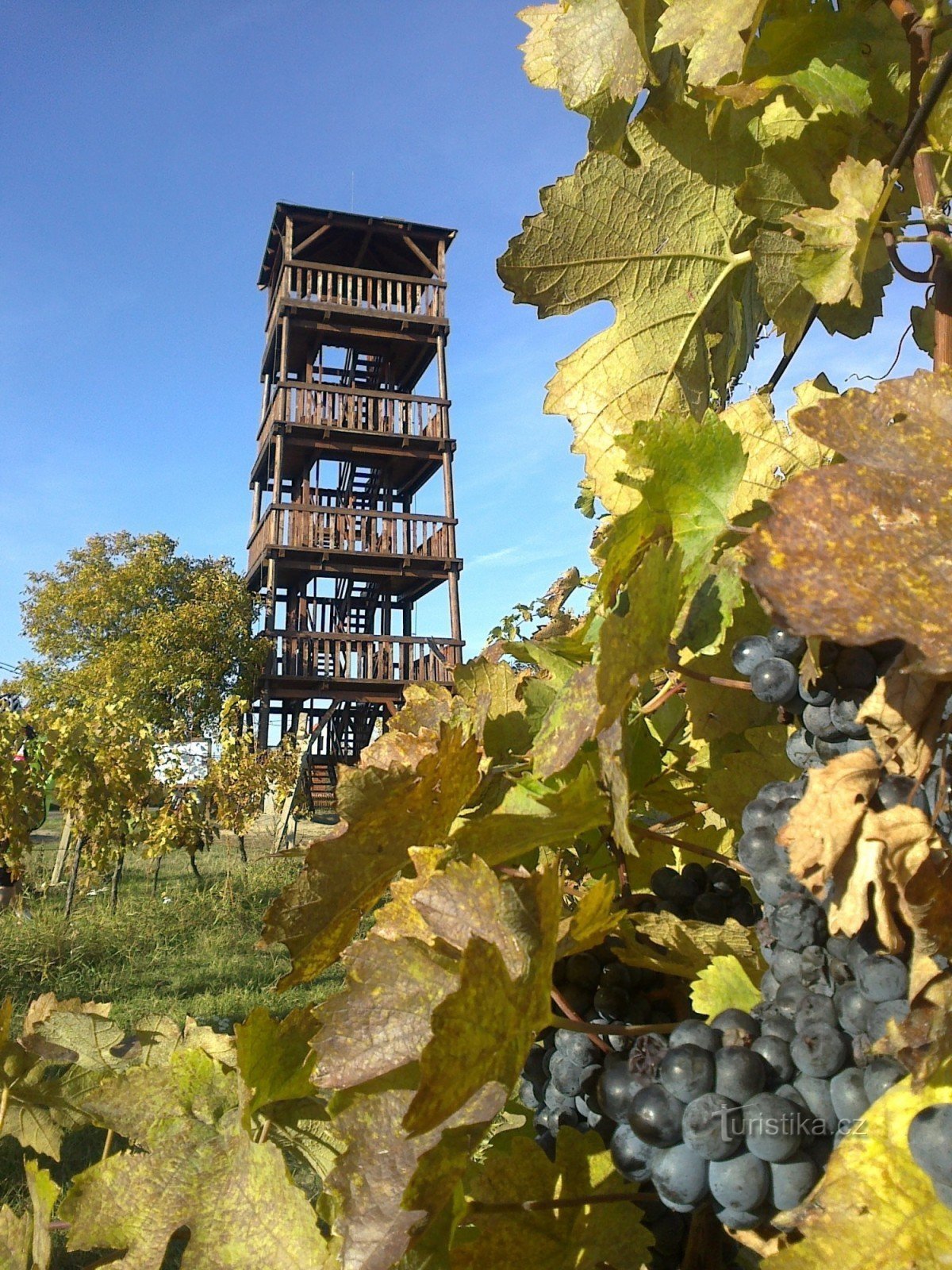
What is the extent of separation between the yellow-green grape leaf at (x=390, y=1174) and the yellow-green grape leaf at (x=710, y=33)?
56 cm

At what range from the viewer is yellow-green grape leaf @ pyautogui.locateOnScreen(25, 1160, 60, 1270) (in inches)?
26.0

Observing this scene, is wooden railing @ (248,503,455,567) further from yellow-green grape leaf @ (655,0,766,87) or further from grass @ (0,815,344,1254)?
yellow-green grape leaf @ (655,0,766,87)

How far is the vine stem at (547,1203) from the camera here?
44 cm

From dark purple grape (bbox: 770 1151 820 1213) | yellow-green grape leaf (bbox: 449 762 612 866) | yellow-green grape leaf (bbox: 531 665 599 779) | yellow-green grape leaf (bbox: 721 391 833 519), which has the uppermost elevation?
yellow-green grape leaf (bbox: 721 391 833 519)

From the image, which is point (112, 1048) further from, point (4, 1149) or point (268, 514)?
point (268, 514)

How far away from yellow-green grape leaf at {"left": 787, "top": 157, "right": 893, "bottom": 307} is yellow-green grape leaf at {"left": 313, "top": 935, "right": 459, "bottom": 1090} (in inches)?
16.5

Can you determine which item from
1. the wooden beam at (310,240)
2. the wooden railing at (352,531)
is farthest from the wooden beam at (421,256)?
the wooden railing at (352,531)

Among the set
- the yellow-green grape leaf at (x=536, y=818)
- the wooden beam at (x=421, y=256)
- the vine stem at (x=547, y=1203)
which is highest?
the wooden beam at (x=421, y=256)

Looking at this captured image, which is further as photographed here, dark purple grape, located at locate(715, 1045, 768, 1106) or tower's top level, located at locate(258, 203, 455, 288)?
tower's top level, located at locate(258, 203, 455, 288)

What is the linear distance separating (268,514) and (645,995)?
51.8 feet

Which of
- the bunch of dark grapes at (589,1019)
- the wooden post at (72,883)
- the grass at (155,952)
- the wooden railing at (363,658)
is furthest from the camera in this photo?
the wooden railing at (363,658)

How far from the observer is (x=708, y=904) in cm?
56

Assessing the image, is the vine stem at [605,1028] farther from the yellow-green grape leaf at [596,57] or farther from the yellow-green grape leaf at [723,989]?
the yellow-green grape leaf at [596,57]

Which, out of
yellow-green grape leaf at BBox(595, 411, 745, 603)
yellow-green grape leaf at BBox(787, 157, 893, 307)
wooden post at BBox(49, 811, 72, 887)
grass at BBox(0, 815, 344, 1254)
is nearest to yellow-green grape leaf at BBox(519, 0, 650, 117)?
yellow-green grape leaf at BBox(787, 157, 893, 307)
